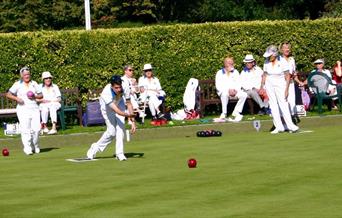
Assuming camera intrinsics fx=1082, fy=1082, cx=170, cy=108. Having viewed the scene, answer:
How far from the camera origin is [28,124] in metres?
17.4

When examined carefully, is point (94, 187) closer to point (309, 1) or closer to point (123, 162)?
point (123, 162)

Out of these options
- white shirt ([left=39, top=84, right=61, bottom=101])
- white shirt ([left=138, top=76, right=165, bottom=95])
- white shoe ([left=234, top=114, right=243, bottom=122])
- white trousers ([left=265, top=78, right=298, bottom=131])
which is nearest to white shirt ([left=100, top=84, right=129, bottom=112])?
white trousers ([left=265, top=78, right=298, bottom=131])

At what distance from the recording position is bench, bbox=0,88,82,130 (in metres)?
20.9

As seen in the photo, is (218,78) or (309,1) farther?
(309,1)

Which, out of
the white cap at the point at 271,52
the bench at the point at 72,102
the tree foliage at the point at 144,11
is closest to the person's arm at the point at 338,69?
the white cap at the point at 271,52

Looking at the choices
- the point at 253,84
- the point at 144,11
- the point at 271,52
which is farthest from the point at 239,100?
the point at 144,11

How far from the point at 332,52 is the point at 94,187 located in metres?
14.7

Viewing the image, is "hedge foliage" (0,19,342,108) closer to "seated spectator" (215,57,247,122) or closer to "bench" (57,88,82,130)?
"bench" (57,88,82,130)

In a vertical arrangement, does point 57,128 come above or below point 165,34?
below

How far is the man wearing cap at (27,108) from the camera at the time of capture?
17359mm

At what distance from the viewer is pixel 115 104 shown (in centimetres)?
1496

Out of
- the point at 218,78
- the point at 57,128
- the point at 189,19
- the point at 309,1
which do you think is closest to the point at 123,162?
the point at 57,128

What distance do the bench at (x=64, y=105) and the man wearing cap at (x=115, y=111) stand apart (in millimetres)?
5612

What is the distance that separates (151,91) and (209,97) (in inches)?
72.2
